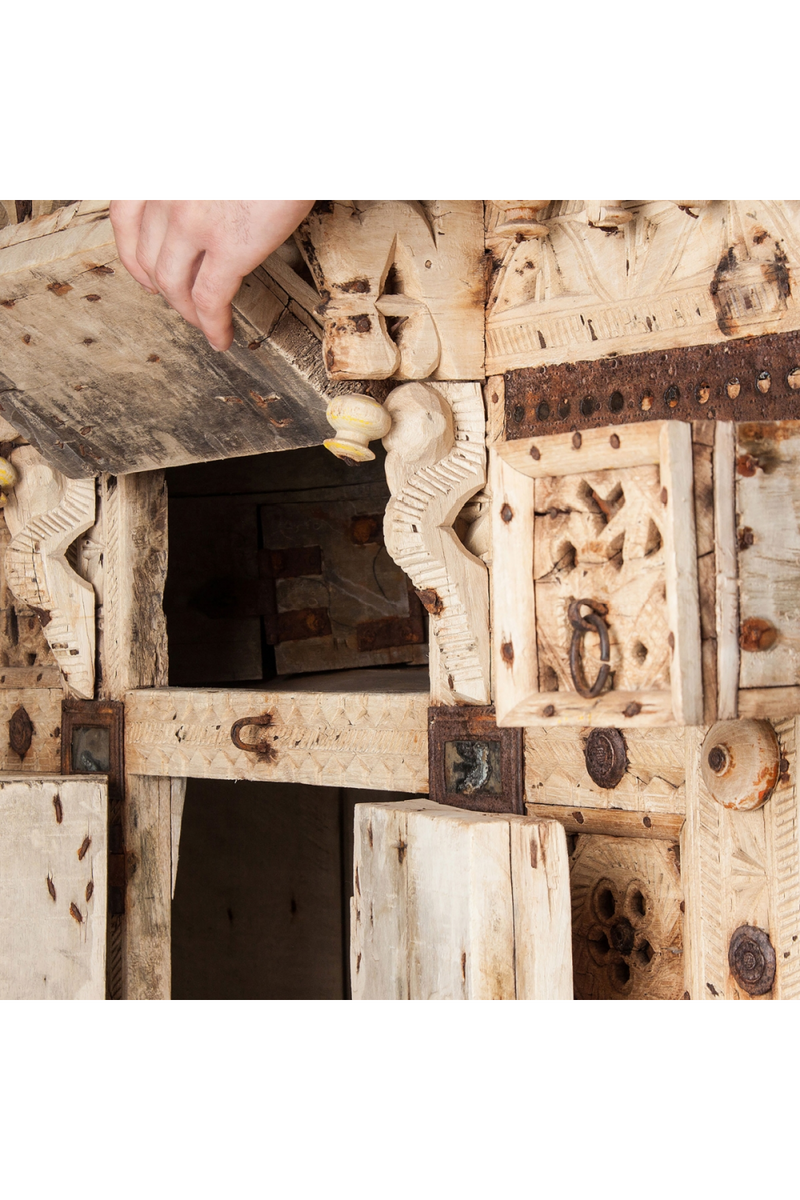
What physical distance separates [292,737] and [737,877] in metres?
1.28

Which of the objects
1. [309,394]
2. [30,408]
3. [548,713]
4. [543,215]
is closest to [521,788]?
[548,713]

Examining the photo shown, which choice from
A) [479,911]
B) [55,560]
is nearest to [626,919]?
[479,911]

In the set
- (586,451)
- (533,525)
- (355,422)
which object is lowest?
(533,525)

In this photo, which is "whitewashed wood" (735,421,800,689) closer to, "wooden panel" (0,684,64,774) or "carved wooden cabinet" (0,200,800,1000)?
"carved wooden cabinet" (0,200,800,1000)

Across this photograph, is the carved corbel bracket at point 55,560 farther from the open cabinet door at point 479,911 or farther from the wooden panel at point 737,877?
the wooden panel at point 737,877

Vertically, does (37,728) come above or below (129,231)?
below

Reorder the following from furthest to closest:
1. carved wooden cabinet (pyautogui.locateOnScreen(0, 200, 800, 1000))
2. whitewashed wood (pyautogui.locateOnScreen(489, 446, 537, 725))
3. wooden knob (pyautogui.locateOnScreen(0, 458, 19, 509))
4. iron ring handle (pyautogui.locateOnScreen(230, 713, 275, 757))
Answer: wooden knob (pyautogui.locateOnScreen(0, 458, 19, 509))
iron ring handle (pyautogui.locateOnScreen(230, 713, 275, 757))
whitewashed wood (pyautogui.locateOnScreen(489, 446, 537, 725))
carved wooden cabinet (pyautogui.locateOnScreen(0, 200, 800, 1000))

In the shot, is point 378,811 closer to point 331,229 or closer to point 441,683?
point 441,683

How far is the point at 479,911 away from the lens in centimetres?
242

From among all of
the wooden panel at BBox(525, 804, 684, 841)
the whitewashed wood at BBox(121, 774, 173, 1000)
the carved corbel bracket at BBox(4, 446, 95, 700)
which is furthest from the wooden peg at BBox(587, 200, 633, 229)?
the whitewashed wood at BBox(121, 774, 173, 1000)

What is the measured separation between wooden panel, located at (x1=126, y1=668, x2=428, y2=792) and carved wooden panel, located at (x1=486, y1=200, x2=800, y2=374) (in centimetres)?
94

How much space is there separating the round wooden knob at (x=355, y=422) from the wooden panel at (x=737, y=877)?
1.01m

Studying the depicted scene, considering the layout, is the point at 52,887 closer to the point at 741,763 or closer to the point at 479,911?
the point at 479,911

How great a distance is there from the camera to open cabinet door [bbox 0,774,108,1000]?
3.30 meters
